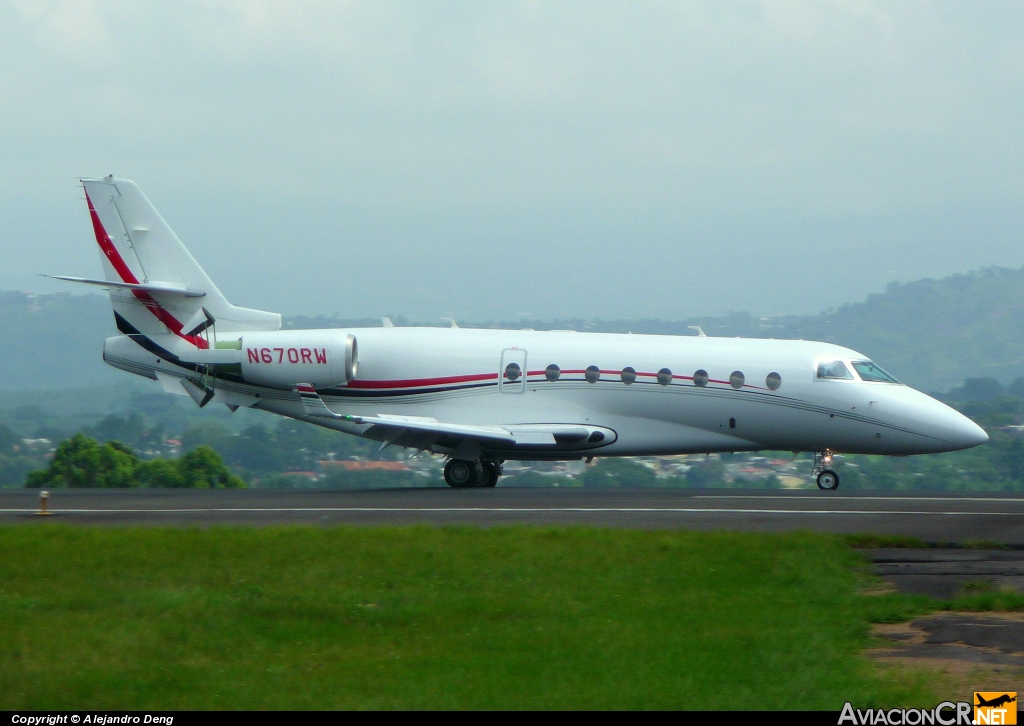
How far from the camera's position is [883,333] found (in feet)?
398

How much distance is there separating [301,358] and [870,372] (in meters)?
12.3

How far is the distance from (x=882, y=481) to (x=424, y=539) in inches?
1108

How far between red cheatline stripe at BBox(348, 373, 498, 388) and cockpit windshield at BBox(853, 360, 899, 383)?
7739 millimetres

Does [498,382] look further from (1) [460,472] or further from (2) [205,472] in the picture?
(2) [205,472]

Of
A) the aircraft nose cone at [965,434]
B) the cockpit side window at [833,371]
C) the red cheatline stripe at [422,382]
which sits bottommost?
the aircraft nose cone at [965,434]

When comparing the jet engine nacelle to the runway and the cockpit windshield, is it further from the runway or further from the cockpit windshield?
the cockpit windshield

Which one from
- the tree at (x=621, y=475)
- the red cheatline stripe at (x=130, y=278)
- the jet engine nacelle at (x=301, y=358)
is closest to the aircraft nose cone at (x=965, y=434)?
the tree at (x=621, y=475)

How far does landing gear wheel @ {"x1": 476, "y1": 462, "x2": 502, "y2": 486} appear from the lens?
2662cm

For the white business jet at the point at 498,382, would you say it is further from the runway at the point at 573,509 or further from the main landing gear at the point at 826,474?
the runway at the point at 573,509

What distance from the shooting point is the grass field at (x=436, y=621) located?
846cm

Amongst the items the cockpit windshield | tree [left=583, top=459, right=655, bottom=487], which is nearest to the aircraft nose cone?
the cockpit windshield

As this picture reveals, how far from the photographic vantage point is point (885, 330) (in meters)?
124

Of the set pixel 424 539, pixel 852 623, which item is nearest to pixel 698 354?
pixel 424 539

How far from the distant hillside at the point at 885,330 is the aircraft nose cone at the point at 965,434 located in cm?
5536
